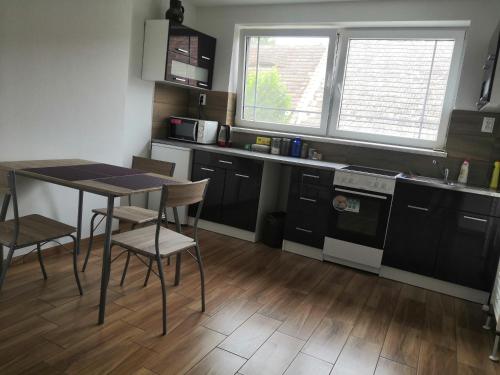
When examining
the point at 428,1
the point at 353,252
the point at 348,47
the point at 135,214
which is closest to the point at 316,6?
the point at 348,47

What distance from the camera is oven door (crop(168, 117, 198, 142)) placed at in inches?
166

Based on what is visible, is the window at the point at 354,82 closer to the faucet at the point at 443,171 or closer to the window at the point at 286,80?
the window at the point at 286,80

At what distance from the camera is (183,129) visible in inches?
169

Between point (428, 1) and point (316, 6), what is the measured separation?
1.04 m

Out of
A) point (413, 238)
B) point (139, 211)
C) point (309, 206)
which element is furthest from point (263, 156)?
point (413, 238)

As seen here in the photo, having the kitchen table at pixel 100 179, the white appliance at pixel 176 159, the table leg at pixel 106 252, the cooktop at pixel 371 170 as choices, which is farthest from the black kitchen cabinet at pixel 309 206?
the table leg at pixel 106 252

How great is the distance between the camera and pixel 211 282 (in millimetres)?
2900

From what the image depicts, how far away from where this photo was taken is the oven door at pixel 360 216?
3.24m

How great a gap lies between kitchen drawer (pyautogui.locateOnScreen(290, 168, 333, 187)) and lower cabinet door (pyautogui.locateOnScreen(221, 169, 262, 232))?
0.37 metres

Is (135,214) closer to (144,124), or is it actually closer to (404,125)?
(144,124)

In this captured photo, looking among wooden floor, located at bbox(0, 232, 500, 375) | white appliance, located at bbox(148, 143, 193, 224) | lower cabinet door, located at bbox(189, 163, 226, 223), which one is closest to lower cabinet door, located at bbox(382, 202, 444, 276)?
wooden floor, located at bbox(0, 232, 500, 375)

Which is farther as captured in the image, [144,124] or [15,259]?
[144,124]

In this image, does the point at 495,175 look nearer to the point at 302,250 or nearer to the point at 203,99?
the point at 302,250

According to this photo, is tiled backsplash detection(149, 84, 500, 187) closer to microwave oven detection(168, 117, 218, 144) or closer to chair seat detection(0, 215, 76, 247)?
microwave oven detection(168, 117, 218, 144)
